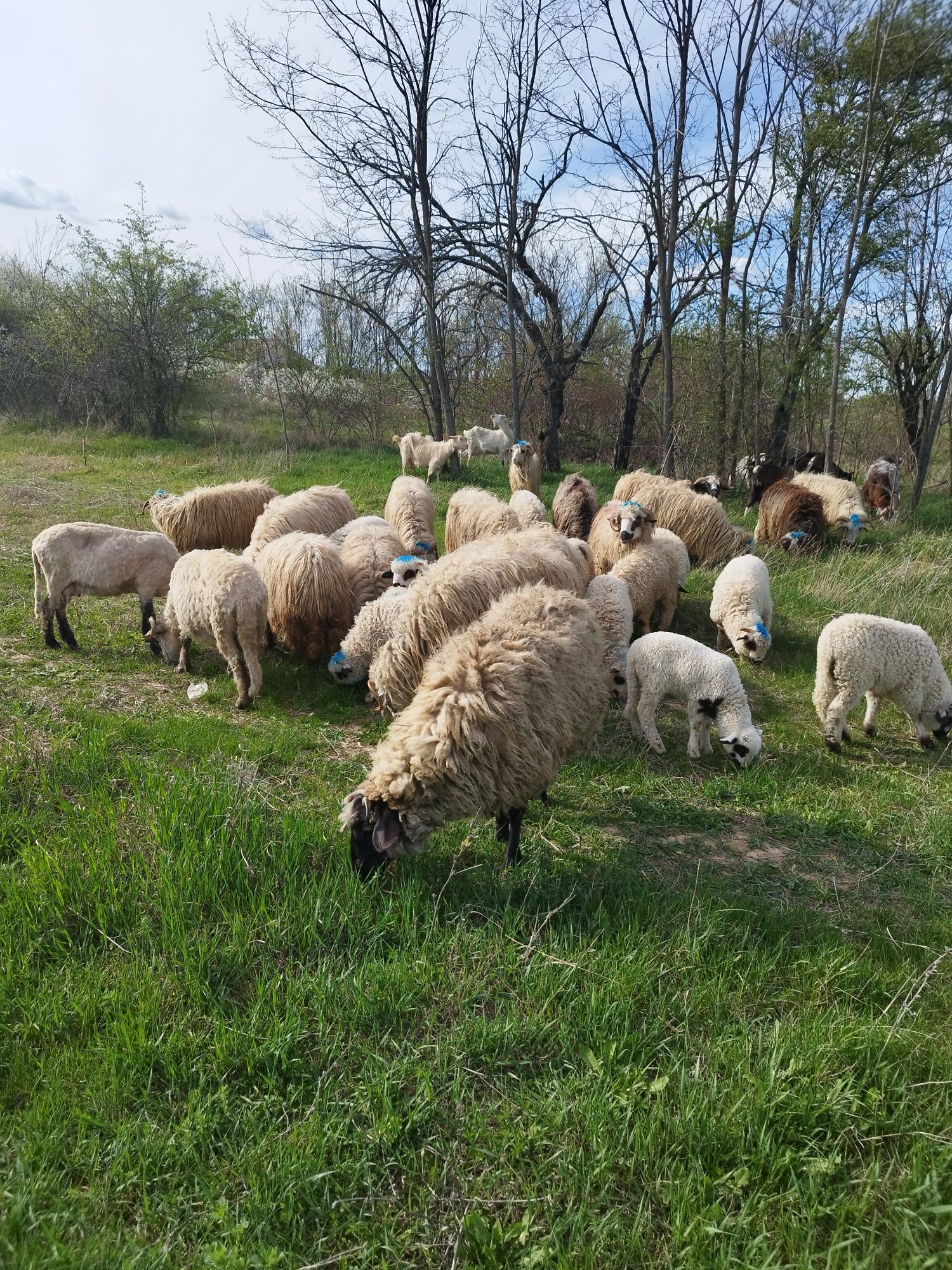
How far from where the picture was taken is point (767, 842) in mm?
4098

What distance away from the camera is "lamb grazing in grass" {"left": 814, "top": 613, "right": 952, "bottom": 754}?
5.10 metres

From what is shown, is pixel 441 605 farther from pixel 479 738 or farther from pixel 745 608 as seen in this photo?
pixel 745 608

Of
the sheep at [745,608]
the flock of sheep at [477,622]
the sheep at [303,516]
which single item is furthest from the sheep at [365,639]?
the sheep at [745,608]

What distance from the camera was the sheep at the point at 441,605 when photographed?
4.87 metres

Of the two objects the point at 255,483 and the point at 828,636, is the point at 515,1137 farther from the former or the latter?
the point at 255,483

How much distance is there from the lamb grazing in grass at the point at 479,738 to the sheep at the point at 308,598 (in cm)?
273

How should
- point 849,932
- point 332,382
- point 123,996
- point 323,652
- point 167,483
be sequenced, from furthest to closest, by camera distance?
point 332,382 < point 167,483 < point 323,652 < point 849,932 < point 123,996

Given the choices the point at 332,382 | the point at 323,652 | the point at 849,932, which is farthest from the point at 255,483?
Answer: the point at 332,382

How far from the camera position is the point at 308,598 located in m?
6.18

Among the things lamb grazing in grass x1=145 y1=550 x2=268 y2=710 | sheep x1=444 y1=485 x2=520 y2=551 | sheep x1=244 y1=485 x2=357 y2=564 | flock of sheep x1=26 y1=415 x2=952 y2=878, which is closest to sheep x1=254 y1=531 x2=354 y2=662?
flock of sheep x1=26 y1=415 x2=952 y2=878

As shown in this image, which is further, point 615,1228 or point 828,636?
point 828,636

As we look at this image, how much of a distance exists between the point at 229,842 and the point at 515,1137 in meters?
1.79

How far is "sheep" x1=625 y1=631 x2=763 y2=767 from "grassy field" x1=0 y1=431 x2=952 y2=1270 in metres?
0.50

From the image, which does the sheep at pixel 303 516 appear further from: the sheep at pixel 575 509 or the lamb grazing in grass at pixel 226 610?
the sheep at pixel 575 509
